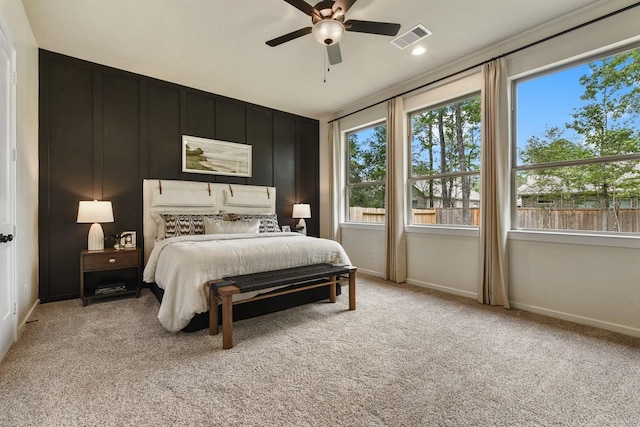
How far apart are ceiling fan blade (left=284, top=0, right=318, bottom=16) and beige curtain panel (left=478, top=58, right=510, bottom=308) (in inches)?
86.1

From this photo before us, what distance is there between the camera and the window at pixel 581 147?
2664mm

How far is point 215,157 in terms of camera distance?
461 cm

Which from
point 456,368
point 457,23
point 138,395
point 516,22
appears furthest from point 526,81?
point 138,395

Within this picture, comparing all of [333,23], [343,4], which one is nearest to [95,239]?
[333,23]

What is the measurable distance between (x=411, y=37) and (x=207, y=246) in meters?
3.00

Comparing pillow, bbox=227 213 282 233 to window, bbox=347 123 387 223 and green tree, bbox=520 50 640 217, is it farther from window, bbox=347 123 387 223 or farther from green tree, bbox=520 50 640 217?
green tree, bbox=520 50 640 217

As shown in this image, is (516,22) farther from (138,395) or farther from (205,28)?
(138,395)

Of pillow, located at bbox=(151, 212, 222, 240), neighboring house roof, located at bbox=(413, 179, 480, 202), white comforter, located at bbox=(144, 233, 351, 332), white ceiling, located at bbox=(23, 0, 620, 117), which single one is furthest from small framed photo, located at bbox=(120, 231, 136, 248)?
neighboring house roof, located at bbox=(413, 179, 480, 202)

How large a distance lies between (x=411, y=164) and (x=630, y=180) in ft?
7.64

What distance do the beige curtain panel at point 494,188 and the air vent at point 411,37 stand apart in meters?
0.91

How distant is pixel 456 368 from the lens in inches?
79.3

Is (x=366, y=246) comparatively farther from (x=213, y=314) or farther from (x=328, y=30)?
(x=328, y=30)

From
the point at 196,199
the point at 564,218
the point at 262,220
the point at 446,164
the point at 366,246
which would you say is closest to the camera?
the point at 564,218

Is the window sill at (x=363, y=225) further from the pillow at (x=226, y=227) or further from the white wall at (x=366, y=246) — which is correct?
the pillow at (x=226, y=227)
